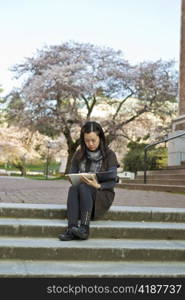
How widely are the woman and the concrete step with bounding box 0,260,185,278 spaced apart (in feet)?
1.36

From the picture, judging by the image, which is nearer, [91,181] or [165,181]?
[91,181]

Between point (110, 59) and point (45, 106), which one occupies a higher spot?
point (110, 59)

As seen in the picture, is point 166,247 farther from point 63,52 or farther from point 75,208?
point 63,52

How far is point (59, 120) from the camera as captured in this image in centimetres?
2945

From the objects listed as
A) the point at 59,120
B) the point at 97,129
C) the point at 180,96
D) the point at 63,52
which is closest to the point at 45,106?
the point at 59,120

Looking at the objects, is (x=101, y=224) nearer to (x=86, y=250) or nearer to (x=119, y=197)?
(x=86, y=250)

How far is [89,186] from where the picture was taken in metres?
5.07

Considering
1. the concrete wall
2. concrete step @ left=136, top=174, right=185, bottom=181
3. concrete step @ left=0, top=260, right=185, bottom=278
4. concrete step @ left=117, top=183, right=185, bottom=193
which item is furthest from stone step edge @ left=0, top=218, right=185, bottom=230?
the concrete wall

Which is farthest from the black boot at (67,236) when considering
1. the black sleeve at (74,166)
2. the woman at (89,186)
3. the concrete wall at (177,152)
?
the concrete wall at (177,152)

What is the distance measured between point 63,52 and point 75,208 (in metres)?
27.0

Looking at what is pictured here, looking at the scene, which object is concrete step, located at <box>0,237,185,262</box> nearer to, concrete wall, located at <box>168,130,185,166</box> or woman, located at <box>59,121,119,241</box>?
woman, located at <box>59,121,119,241</box>

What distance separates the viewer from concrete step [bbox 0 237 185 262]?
178 inches

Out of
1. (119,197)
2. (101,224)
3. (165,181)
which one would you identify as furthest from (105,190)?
(165,181)

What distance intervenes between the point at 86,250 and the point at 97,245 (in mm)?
167
